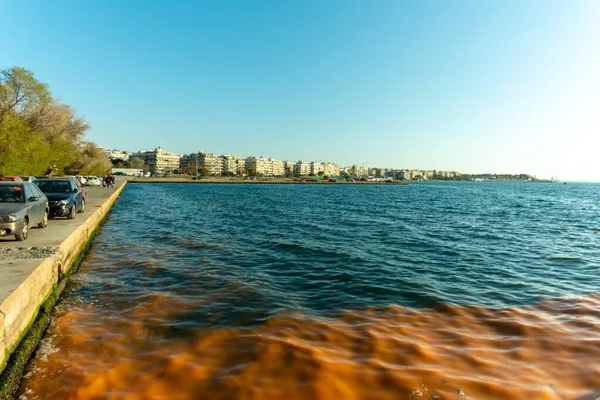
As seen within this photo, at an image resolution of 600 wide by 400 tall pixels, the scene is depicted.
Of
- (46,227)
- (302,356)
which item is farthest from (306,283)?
(46,227)

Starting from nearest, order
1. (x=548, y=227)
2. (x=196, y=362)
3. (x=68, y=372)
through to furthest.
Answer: (x=68, y=372)
(x=196, y=362)
(x=548, y=227)

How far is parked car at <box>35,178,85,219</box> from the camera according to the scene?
14.7 m

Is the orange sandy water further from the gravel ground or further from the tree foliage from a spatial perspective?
the tree foliage

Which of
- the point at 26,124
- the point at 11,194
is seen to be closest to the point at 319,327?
A: the point at 11,194

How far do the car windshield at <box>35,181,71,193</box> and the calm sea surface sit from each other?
4388mm

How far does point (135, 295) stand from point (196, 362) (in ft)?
12.3

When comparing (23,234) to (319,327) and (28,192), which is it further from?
(319,327)

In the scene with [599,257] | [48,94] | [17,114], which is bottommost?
[599,257]

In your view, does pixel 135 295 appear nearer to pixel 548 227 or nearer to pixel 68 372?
pixel 68 372

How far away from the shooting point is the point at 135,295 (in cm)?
835

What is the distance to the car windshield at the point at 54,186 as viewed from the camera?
16.5 meters

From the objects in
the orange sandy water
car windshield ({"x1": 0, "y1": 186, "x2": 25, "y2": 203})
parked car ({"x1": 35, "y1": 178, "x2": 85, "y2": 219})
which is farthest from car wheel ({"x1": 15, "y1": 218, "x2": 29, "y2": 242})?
parked car ({"x1": 35, "y1": 178, "x2": 85, "y2": 219})

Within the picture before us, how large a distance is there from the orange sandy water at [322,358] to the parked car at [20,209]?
13.6ft

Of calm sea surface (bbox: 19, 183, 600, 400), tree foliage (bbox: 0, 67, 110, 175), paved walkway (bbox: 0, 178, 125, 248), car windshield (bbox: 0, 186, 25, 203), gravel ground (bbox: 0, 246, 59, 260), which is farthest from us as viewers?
tree foliage (bbox: 0, 67, 110, 175)
